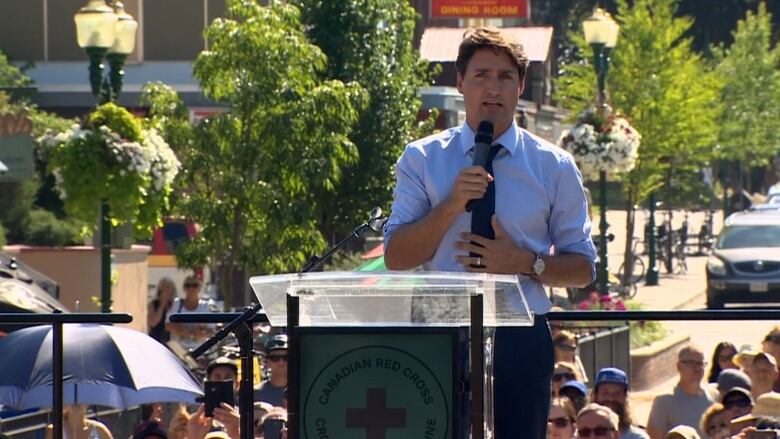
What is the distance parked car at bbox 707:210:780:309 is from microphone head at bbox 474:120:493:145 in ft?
77.2

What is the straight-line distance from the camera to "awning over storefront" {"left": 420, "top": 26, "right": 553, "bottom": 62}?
4028 centimetres

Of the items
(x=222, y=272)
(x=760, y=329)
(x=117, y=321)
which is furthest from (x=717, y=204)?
(x=117, y=321)

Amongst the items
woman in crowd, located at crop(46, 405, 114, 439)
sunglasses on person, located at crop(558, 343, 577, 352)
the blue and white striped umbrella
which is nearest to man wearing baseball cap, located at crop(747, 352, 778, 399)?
sunglasses on person, located at crop(558, 343, 577, 352)

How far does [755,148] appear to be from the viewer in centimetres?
5428

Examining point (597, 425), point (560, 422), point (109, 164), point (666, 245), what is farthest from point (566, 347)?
point (666, 245)

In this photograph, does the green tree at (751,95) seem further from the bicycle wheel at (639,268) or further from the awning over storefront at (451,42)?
the bicycle wheel at (639,268)

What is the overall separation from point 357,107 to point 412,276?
16.3 m

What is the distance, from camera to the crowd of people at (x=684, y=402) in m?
7.72

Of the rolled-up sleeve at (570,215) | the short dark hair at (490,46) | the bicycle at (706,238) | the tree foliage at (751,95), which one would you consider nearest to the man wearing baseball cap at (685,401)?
the rolled-up sleeve at (570,215)

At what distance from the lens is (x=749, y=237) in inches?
1150

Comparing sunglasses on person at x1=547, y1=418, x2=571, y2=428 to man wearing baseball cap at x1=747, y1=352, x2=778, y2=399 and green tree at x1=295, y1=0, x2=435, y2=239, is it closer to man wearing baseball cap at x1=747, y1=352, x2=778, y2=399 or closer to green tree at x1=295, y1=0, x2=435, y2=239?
man wearing baseball cap at x1=747, y1=352, x2=778, y2=399

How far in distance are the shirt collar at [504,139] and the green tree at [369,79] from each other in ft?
61.9

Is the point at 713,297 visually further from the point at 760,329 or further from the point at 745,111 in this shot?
the point at 745,111

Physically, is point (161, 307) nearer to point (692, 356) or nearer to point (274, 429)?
point (692, 356)
